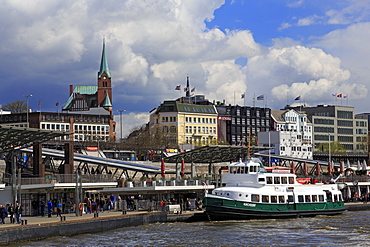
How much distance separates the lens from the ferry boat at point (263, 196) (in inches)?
2504

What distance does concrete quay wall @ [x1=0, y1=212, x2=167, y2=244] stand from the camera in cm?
4658

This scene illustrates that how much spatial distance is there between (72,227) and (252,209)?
18.7 m

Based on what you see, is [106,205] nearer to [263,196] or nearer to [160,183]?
[160,183]

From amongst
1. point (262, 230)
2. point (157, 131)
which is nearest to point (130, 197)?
point (262, 230)

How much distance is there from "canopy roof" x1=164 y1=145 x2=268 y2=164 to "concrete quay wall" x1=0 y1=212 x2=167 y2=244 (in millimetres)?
23795

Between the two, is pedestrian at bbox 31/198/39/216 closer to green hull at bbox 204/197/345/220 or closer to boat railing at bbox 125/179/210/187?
boat railing at bbox 125/179/210/187

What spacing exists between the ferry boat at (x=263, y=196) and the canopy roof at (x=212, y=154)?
16.6 metres

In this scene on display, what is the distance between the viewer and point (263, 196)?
65312 mm

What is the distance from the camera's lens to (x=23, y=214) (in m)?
64.9

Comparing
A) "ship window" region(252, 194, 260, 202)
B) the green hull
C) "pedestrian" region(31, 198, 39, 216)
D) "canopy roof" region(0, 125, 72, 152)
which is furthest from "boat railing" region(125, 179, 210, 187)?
"canopy roof" region(0, 125, 72, 152)

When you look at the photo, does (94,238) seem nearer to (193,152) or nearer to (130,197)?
(130,197)

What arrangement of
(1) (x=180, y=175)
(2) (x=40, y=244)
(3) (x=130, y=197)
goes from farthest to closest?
(1) (x=180, y=175) → (3) (x=130, y=197) → (2) (x=40, y=244)

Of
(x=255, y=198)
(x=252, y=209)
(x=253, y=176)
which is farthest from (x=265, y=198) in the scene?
(x=253, y=176)

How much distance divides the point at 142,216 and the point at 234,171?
11.7 m
